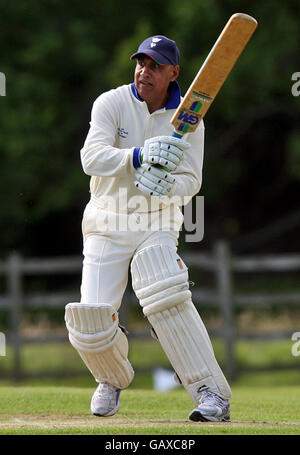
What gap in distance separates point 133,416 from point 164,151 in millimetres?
1357

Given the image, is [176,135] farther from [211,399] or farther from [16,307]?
[16,307]

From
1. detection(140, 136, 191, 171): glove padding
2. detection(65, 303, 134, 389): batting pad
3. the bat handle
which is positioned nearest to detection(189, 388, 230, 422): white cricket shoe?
detection(65, 303, 134, 389): batting pad

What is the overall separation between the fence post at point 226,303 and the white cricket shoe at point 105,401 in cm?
503

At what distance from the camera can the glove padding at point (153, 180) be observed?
14.4 feet

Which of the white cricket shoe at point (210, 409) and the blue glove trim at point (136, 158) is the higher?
the blue glove trim at point (136, 158)

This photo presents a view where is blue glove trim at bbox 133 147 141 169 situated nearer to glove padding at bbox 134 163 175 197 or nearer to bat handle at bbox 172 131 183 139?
glove padding at bbox 134 163 175 197

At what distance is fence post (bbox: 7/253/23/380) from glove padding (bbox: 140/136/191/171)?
558 cm

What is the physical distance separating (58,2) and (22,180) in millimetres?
2532

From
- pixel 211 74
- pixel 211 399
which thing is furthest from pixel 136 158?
pixel 211 399

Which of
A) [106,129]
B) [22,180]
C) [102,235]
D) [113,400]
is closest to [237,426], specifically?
[113,400]

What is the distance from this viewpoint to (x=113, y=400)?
4.73m
